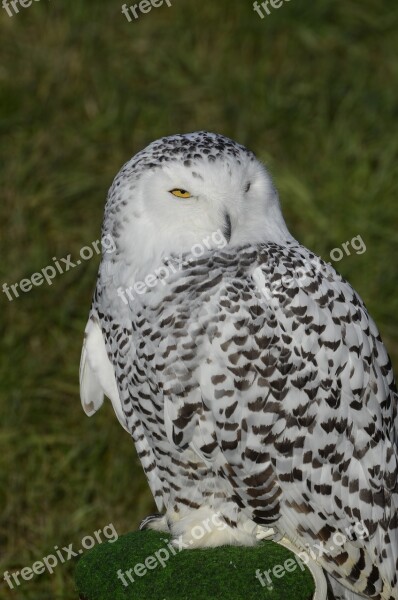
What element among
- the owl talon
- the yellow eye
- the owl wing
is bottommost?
the owl talon

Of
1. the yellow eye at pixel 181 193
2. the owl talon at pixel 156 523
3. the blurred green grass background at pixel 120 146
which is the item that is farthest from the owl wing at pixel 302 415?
the blurred green grass background at pixel 120 146

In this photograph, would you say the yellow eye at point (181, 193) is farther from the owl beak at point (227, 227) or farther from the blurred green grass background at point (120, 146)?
the blurred green grass background at point (120, 146)

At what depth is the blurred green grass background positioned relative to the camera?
4.43 meters

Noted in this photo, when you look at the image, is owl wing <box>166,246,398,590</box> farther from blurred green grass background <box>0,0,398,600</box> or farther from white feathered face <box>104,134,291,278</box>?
blurred green grass background <box>0,0,398,600</box>

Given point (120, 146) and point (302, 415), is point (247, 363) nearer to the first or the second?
point (302, 415)

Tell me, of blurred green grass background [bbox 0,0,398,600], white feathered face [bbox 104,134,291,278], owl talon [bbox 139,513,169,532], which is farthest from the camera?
blurred green grass background [bbox 0,0,398,600]

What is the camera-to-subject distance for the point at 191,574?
8.91 ft

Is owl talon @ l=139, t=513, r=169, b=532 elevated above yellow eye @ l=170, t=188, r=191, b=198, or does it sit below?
below

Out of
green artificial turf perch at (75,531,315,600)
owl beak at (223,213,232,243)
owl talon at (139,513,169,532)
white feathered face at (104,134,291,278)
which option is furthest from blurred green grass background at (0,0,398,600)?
owl beak at (223,213,232,243)

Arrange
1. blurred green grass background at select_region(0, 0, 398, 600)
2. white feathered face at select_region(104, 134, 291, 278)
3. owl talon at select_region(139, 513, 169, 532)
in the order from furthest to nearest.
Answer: blurred green grass background at select_region(0, 0, 398, 600), owl talon at select_region(139, 513, 169, 532), white feathered face at select_region(104, 134, 291, 278)

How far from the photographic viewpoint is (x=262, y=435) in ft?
8.86

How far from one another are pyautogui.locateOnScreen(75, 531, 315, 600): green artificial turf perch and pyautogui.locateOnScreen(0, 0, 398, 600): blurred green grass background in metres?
1.35

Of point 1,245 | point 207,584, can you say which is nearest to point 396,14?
point 1,245

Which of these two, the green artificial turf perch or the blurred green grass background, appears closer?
the green artificial turf perch
